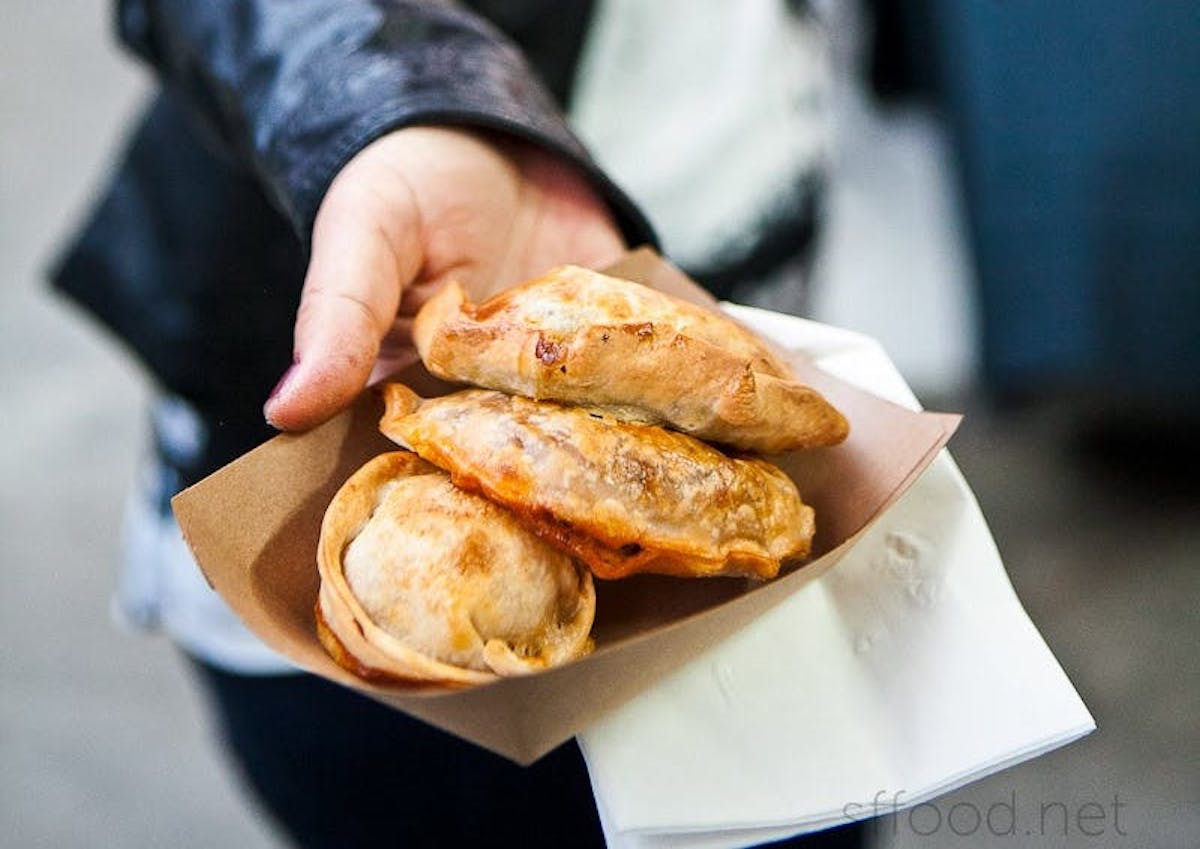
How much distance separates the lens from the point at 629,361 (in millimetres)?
677

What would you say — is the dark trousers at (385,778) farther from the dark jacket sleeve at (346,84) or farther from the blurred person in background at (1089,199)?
the blurred person in background at (1089,199)

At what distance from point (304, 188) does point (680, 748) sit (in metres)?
0.47

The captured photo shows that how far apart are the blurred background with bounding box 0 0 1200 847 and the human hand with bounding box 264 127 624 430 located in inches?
36.4

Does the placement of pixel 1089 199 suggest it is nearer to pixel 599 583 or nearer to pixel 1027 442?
pixel 1027 442

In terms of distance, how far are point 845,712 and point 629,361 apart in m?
0.23

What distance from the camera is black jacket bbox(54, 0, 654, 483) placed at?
885mm

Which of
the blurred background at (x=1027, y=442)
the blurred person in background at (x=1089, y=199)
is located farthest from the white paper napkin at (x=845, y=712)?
the blurred person in background at (x=1089, y=199)

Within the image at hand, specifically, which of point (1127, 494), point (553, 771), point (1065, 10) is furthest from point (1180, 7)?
point (553, 771)

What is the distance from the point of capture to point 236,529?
26.8 inches

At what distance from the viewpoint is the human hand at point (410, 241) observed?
0.72m

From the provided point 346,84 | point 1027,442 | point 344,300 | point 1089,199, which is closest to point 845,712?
point 344,300

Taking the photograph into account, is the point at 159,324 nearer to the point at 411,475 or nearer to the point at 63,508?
the point at 411,475

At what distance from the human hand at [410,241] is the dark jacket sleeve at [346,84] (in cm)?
2

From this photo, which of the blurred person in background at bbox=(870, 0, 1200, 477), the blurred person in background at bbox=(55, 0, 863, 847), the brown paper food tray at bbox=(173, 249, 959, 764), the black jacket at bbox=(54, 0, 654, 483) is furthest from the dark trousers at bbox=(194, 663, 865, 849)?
the blurred person in background at bbox=(870, 0, 1200, 477)
